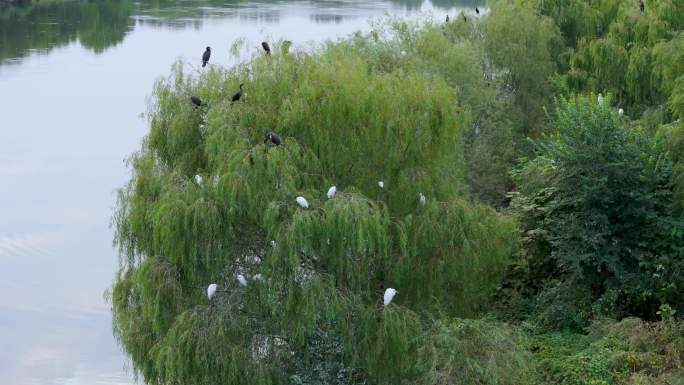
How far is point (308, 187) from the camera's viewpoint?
1106 cm

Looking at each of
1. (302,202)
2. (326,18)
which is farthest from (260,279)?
(326,18)

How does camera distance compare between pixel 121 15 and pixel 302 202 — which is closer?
pixel 302 202

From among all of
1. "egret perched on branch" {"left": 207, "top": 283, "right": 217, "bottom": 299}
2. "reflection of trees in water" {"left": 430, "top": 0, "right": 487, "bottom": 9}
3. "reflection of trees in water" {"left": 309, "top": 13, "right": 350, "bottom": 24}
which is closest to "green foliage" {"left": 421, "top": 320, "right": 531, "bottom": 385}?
"egret perched on branch" {"left": 207, "top": 283, "right": 217, "bottom": 299}

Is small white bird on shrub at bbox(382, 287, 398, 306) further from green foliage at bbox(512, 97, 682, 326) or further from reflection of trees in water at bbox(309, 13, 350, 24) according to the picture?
reflection of trees in water at bbox(309, 13, 350, 24)

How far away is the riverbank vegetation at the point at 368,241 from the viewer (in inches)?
417

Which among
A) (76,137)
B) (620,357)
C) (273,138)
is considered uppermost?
(273,138)

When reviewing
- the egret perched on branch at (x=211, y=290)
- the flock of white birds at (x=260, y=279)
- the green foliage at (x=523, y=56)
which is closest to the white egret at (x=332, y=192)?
the flock of white birds at (x=260, y=279)

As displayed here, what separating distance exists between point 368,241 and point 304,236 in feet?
2.55

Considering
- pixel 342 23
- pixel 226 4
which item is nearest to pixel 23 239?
pixel 342 23

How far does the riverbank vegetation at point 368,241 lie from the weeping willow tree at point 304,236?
3 cm

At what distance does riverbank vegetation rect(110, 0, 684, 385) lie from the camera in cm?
1059

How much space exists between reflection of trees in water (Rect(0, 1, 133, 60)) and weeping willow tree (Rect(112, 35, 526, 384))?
29150 mm

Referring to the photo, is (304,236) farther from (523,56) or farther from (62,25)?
(62,25)

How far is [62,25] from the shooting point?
150 ft
